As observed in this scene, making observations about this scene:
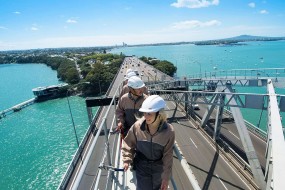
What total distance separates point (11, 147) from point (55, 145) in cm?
777

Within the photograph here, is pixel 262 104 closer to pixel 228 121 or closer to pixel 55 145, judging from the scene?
pixel 228 121

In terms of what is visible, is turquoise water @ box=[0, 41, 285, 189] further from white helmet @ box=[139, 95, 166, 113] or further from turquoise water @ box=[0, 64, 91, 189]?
white helmet @ box=[139, 95, 166, 113]

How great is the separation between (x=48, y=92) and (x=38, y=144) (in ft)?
111

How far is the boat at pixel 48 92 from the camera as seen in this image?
6538 cm

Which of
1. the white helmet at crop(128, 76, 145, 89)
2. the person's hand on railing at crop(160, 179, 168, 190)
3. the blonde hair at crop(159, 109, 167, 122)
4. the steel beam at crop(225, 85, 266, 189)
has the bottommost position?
the steel beam at crop(225, 85, 266, 189)

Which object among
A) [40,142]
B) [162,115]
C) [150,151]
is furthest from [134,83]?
[40,142]

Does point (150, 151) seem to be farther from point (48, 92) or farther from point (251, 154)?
point (48, 92)

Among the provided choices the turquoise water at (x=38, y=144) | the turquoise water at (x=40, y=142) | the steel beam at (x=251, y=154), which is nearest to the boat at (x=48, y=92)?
the turquoise water at (x=40, y=142)

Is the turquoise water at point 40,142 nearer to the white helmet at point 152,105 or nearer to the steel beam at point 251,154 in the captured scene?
the steel beam at point 251,154

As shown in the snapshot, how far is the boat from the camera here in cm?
6538

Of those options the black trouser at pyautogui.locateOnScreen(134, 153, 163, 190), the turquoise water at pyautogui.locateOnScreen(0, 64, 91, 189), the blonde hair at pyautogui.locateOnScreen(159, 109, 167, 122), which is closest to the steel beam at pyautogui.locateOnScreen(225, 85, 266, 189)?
the black trouser at pyautogui.locateOnScreen(134, 153, 163, 190)

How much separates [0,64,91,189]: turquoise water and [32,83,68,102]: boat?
4976mm

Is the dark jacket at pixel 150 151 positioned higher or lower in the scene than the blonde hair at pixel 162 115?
lower

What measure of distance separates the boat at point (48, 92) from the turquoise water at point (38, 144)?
4976 millimetres
